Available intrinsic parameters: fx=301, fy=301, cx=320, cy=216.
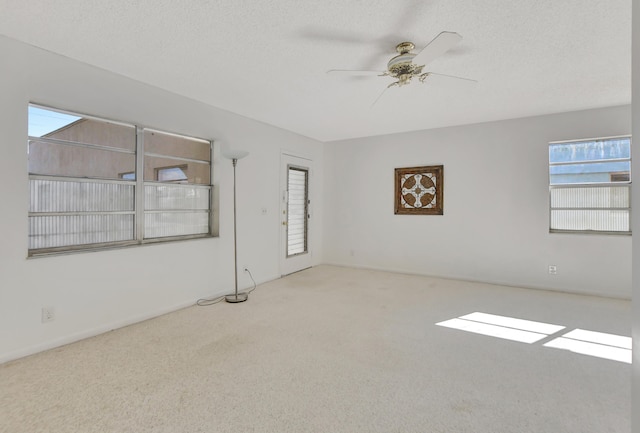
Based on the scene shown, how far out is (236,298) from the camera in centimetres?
371

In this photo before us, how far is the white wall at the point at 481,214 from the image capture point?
402 centimetres

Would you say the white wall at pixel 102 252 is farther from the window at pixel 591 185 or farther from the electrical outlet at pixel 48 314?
the window at pixel 591 185

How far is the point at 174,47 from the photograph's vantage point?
2445 millimetres

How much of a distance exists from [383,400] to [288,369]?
707 millimetres

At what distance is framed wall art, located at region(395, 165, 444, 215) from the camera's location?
501 centimetres

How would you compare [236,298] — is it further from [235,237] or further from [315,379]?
[315,379]

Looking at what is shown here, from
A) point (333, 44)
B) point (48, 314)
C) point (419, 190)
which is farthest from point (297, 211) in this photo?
point (48, 314)

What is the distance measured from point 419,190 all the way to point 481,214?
40.6 inches

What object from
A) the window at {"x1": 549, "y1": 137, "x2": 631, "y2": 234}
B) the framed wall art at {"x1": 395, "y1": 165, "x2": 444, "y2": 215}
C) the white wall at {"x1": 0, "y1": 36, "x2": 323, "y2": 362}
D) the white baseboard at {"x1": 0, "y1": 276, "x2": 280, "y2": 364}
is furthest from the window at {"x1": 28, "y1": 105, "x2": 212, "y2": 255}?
the window at {"x1": 549, "y1": 137, "x2": 631, "y2": 234}

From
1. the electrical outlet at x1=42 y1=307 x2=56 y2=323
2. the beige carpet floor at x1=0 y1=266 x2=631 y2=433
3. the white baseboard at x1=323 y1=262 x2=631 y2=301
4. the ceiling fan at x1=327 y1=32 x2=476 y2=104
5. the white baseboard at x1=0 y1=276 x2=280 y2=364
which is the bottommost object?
the beige carpet floor at x1=0 y1=266 x2=631 y2=433

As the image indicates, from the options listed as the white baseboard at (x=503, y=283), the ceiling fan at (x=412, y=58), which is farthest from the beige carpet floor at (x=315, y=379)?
the ceiling fan at (x=412, y=58)

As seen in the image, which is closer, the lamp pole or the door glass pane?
the lamp pole

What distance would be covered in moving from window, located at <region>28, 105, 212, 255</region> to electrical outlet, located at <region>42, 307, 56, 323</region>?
18.8 inches

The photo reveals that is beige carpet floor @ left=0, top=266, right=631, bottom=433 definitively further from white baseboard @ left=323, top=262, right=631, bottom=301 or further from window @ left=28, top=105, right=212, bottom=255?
window @ left=28, top=105, right=212, bottom=255
